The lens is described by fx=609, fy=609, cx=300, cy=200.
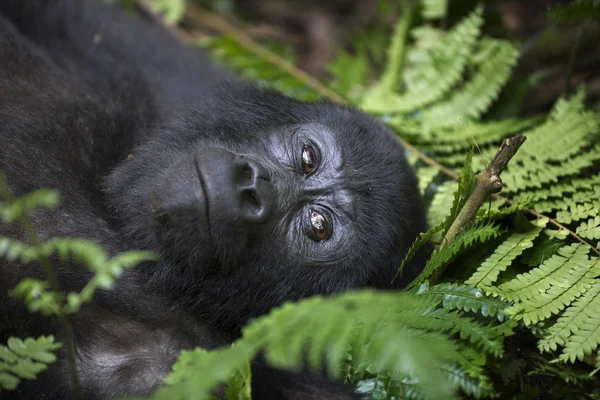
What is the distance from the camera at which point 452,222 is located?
8.93ft

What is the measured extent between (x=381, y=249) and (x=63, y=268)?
1469 millimetres

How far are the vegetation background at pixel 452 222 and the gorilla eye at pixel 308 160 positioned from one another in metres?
0.71

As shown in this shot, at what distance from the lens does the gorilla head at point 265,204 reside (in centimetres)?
269

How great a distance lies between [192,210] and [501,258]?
1.38 m

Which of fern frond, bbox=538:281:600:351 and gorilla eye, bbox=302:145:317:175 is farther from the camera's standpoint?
gorilla eye, bbox=302:145:317:175

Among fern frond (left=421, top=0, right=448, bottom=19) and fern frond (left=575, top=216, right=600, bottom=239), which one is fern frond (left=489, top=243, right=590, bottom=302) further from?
fern frond (left=421, top=0, right=448, bottom=19)

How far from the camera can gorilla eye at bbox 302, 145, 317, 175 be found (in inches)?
122

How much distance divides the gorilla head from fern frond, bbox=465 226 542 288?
50 centimetres

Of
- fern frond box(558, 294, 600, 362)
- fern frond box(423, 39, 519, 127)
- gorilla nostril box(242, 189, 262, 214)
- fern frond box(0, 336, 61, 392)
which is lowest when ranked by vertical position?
fern frond box(0, 336, 61, 392)

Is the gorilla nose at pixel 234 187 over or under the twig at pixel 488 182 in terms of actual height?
under

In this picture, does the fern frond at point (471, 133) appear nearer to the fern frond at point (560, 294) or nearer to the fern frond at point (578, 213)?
the fern frond at point (578, 213)

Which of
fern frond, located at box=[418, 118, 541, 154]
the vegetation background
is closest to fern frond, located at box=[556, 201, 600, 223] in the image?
the vegetation background

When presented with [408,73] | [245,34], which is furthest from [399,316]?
[245,34]

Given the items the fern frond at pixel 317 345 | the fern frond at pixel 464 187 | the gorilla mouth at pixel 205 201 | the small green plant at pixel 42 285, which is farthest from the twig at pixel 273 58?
the small green plant at pixel 42 285
